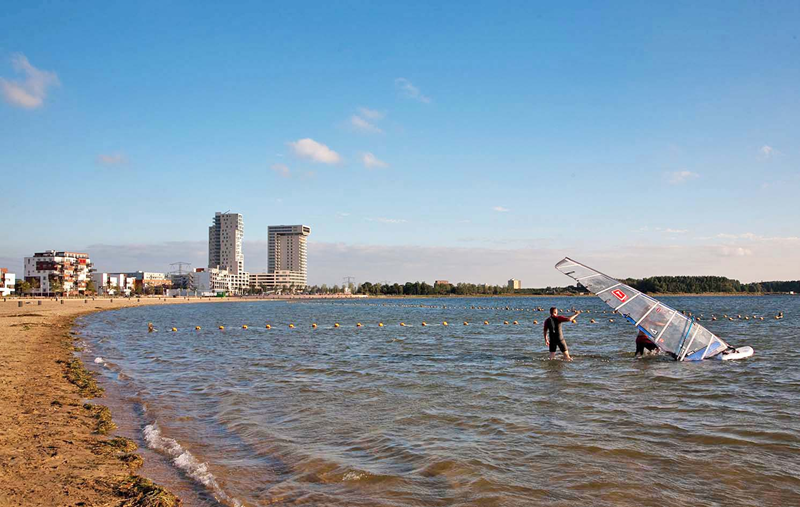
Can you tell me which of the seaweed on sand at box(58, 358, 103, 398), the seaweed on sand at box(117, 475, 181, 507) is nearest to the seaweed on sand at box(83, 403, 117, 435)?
the seaweed on sand at box(58, 358, 103, 398)

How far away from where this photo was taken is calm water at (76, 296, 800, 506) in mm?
7402

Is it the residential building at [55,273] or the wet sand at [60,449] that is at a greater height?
the residential building at [55,273]

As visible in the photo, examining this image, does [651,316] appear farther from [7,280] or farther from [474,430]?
[7,280]

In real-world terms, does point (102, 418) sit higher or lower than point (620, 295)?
lower

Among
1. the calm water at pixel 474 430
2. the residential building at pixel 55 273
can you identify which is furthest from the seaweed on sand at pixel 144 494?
the residential building at pixel 55 273

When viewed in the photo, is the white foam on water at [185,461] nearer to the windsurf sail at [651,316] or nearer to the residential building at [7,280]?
the windsurf sail at [651,316]

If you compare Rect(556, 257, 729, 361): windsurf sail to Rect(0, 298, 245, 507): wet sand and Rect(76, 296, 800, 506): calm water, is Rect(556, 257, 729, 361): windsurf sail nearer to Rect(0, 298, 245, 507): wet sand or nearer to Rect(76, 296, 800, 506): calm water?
Rect(76, 296, 800, 506): calm water

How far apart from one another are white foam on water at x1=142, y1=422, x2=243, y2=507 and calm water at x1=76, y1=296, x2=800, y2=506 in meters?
0.04

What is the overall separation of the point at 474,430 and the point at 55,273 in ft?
636

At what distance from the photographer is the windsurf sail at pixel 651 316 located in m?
20.2

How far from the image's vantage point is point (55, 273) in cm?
17025

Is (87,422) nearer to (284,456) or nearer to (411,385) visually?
(284,456)

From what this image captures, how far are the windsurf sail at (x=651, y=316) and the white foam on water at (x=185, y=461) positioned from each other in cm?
1536

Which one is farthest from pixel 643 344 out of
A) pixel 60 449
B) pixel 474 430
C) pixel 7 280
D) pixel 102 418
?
pixel 7 280
